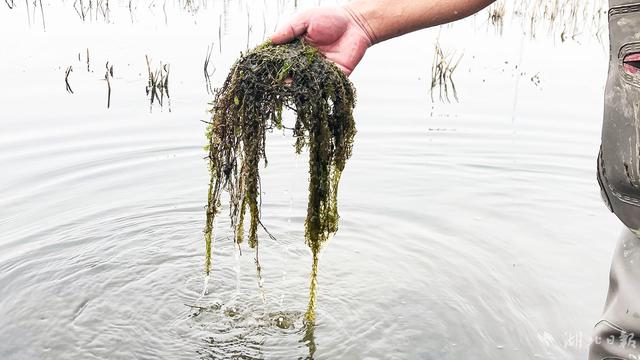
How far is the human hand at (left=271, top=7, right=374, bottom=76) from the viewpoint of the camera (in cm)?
331

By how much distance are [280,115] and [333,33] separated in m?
0.51

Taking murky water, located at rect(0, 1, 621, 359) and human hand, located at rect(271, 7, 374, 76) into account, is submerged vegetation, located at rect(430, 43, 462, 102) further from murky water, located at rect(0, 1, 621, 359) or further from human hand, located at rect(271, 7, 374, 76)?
human hand, located at rect(271, 7, 374, 76)

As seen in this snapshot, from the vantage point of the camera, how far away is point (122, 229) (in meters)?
5.50

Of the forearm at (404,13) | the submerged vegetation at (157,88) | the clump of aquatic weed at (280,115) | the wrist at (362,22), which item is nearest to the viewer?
the forearm at (404,13)

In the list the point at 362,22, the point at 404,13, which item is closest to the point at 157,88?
the point at 362,22

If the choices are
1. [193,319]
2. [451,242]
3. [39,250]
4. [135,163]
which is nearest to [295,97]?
[193,319]

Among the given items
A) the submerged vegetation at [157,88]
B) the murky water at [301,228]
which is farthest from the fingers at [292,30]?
the submerged vegetation at [157,88]

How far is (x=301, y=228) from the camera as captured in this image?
562 centimetres

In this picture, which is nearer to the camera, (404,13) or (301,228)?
(404,13)

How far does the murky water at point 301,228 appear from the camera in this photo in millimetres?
4016

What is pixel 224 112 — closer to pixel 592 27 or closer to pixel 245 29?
pixel 245 29

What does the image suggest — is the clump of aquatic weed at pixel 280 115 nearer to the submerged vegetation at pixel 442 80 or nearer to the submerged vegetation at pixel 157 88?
the submerged vegetation at pixel 157 88

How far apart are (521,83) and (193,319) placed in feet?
26.1

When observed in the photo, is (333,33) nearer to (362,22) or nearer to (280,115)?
(362,22)
